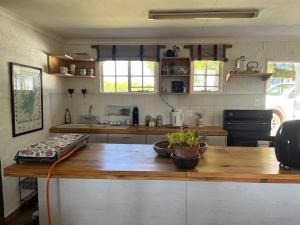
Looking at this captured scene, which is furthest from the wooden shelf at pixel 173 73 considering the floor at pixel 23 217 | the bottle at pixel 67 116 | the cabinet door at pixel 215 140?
the floor at pixel 23 217

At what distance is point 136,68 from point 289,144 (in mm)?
2955

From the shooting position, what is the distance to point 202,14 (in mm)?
2418

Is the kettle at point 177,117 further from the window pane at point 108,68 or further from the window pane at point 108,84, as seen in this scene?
the window pane at point 108,68

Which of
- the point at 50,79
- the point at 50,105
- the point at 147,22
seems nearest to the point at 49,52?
the point at 50,79

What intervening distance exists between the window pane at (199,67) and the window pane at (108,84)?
139cm

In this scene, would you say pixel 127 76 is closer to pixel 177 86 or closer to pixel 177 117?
pixel 177 86

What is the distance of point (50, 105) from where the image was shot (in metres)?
3.43

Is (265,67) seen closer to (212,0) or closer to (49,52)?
(212,0)

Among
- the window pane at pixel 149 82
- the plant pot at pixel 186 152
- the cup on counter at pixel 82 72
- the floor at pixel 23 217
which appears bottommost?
the floor at pixel 23 217

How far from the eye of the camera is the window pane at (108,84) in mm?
3979

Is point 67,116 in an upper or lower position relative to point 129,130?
upper

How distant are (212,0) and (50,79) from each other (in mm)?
2475

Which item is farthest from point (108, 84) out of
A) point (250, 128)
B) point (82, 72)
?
point (250, 128)

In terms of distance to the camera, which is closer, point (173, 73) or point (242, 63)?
point (242, 63)
